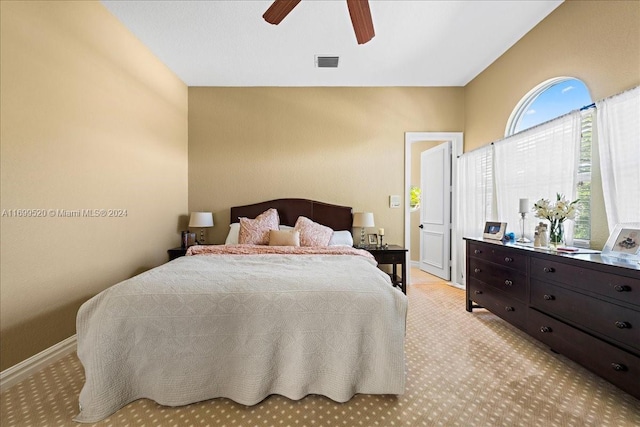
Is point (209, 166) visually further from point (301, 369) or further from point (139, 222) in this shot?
point (301, 369)

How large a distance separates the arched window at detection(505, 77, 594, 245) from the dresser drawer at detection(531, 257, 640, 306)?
530mm

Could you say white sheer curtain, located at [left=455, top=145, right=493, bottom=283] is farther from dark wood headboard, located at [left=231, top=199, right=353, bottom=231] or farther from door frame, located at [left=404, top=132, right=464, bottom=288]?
dark wood headboard, located at [left=231, top=199, right=353, bottom=231]

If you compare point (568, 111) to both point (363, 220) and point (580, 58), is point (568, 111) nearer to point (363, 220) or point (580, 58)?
point (580, 58)

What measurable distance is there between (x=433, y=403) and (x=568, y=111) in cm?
271

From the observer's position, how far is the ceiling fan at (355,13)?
1.75m

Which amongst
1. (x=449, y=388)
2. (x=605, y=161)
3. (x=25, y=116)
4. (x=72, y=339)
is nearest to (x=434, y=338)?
(x=449, y=388)

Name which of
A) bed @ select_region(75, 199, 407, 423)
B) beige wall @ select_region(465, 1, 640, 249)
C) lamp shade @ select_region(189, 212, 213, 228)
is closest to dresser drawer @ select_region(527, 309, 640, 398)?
beige wall @ select_region(465, 1, 640, 249)

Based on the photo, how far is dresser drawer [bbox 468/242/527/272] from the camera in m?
2.44

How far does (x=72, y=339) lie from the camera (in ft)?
7.62

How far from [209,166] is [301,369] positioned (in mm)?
3426

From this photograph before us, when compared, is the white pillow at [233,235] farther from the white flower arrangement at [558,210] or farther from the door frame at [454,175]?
the white flower arrangement at [558,210]

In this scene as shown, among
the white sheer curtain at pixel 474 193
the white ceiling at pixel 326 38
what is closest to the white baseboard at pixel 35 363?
the white ceiling at pixel 326 38

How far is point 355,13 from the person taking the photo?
1801mm

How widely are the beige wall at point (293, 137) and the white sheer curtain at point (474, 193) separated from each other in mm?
807
